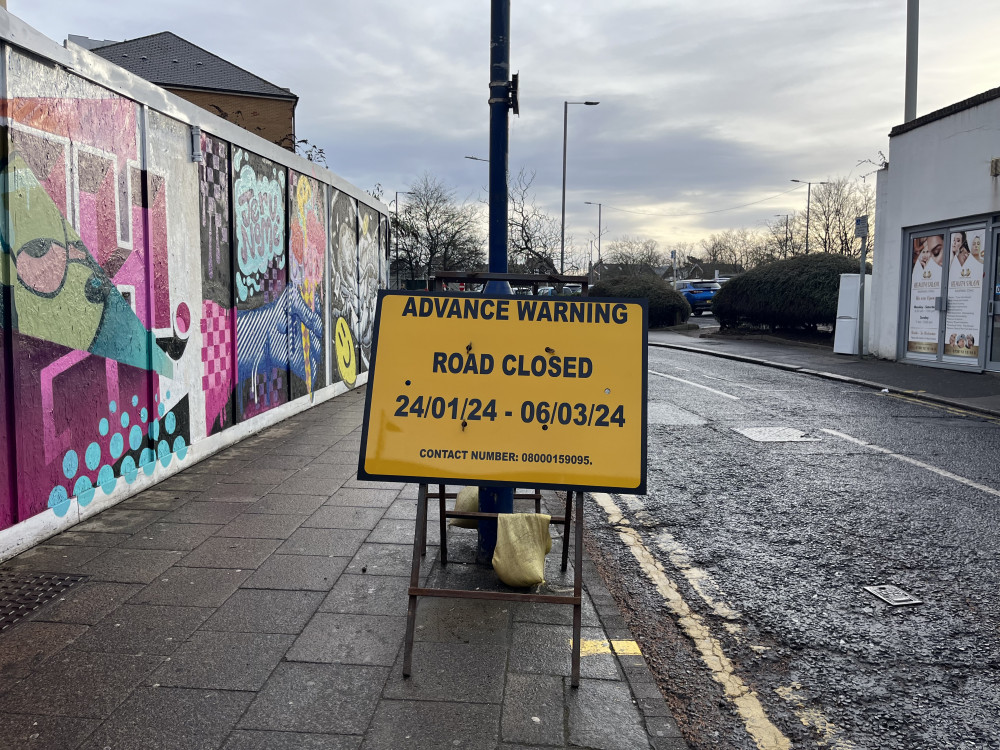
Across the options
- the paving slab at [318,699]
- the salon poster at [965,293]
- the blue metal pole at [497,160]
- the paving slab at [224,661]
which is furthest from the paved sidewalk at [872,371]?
the paving slab at [224,661]

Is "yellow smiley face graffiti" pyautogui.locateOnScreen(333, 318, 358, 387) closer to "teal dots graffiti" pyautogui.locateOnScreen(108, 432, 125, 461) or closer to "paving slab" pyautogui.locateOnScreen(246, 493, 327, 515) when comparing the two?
"paving slab" pyautogui.locateOnScreen(246, 493, 327, 515)

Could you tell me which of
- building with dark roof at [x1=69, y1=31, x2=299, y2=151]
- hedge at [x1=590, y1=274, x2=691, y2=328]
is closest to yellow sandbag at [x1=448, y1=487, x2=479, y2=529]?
hedge at [x1=590, y1=274, x2=691, y2=328]

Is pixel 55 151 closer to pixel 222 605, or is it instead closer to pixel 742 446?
pixel 222 605

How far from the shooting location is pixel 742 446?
8055 millimetres

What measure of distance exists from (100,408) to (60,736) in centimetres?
299

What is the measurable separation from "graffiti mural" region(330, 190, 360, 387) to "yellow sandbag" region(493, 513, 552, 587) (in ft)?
24.4

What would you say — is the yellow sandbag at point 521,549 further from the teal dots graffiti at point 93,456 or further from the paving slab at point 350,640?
the teal dots graffiti at point 93,456

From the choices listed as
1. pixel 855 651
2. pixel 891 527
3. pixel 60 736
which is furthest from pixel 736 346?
pixel 60 736

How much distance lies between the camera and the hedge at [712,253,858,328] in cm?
2033

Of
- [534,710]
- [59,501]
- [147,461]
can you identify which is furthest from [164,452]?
[534,710]

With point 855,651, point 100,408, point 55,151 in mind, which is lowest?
point 855,651

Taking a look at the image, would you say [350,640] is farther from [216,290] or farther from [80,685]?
[216,290]

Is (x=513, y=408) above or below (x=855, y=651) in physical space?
above

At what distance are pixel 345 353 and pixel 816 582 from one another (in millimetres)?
8478
